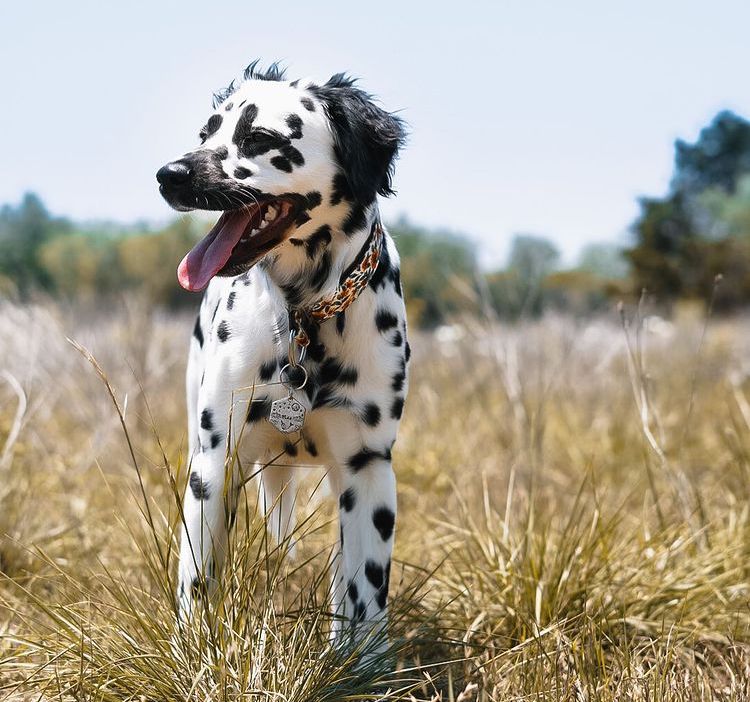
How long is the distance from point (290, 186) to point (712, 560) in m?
2.22

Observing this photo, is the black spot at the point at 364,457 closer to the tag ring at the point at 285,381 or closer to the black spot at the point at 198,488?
the tag ring at the point at 285,381

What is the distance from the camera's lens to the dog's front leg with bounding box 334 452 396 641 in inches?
119

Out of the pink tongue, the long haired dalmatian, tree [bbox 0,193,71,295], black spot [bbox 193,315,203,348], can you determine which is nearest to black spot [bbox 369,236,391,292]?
the long haired dalmatian

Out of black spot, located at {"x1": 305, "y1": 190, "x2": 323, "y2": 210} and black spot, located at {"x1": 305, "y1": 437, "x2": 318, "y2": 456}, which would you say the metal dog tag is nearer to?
black spot, located at {"x1": 305, "y1": 437, "x2": 318, "y2": 456}

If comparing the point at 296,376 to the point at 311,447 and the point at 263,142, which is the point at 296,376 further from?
the point at 263,142

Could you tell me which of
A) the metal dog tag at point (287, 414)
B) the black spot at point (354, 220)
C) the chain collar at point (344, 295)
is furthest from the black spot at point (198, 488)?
the black spot at point (354, 220)

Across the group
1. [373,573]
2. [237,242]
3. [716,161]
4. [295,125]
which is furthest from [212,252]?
[716,161]

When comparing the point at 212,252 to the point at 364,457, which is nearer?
the point at 212,252

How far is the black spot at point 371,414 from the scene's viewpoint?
9.74 feet

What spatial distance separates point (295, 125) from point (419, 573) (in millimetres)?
1703

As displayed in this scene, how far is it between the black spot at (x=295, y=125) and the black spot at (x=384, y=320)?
1.96 feet

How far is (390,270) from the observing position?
3.08 meters

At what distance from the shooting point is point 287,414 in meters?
2.87

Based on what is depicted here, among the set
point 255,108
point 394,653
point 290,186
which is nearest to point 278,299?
point 290,186
